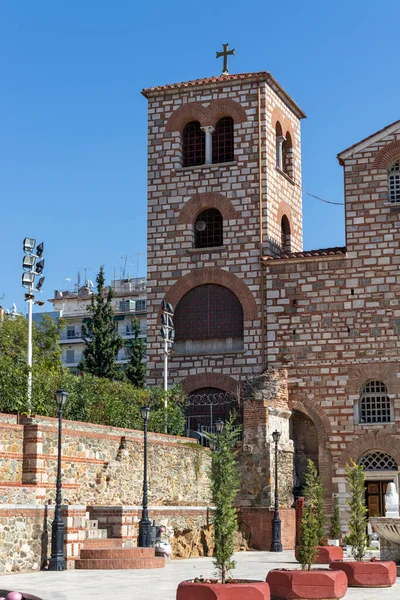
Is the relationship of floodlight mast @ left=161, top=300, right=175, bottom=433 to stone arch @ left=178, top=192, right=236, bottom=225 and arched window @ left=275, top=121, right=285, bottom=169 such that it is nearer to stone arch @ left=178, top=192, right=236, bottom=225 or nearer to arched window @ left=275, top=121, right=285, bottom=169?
stone arch @ left=178, top=192, right=236, bottom=225

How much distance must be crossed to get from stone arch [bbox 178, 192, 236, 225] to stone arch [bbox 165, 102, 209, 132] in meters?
2.78

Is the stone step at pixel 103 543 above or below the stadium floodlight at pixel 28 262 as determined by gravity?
below

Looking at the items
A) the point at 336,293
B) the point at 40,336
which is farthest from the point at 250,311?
the point at 40,336

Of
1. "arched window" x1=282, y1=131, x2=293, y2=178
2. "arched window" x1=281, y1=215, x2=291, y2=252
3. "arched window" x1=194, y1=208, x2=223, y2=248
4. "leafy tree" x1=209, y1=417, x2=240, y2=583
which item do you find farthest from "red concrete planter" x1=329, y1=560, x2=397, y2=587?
"arched window" x1=282, y1=131, x2=293, y2=178

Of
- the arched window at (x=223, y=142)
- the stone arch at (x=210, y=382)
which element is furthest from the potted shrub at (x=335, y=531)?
the arched window at (x=223, y=142)

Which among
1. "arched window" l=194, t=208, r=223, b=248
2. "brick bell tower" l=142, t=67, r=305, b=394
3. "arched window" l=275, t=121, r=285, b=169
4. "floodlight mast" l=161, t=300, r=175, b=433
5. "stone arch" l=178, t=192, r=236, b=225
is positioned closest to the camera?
"floodlight mast" l=161, t=300, r=175, b=433

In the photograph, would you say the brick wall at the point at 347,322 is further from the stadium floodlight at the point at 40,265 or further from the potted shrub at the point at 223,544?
the potted shrub at the point at 223,544

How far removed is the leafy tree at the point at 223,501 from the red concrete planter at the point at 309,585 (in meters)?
0.88

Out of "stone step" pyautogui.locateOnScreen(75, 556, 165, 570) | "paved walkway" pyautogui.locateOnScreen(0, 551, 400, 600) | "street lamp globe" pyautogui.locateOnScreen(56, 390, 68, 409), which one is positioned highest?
"street lamp globe" pyautogui.locateOnScreen(56, 390, 68, 409)

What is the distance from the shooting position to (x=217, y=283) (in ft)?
116

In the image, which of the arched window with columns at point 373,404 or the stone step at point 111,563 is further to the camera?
the arched window with columns at point 373,404

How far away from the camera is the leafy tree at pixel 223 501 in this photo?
45.6ft

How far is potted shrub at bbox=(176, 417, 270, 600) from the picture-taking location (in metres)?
12.9

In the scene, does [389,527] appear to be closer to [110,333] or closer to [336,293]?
[336,293]
